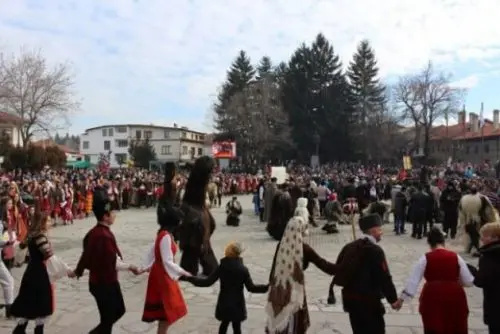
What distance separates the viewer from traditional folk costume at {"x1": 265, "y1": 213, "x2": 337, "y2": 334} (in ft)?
15.5

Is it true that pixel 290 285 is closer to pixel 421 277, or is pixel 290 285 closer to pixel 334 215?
pixel 421 277

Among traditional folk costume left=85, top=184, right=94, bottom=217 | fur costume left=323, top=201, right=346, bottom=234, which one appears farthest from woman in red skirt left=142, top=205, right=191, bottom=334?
traditional folk costume left=85, top=184, right=94, bottom=217

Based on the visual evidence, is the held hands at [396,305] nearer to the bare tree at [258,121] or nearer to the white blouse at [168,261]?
the white blouse at [168,261]

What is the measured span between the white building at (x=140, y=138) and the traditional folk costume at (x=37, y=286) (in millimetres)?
86906

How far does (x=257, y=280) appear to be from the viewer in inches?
373

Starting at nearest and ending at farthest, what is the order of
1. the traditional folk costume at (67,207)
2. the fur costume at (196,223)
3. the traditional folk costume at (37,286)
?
the traditional folk costume at (37,286) < the fur costume at (196,223) < the traditional folk costume at (67,207)

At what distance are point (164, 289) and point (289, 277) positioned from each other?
1.40 meters

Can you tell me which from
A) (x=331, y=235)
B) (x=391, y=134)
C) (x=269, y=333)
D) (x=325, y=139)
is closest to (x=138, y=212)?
(x=331, y=235)

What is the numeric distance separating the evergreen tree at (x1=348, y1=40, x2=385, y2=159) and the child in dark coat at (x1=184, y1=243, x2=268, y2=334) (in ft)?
192

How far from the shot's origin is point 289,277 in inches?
187

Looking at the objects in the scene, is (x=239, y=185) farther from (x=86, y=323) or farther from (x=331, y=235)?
(x=86, y=323)

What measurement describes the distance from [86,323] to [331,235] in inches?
416

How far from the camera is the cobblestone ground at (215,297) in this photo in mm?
6605

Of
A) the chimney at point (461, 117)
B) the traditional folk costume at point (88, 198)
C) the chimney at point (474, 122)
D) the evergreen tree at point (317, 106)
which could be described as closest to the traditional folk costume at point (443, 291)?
the traditional folk costume at point (88, 198)
